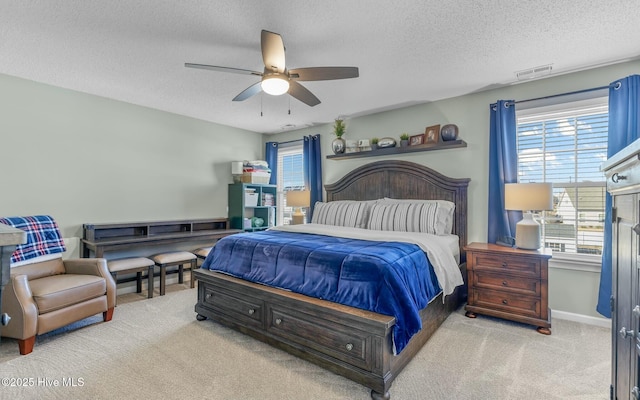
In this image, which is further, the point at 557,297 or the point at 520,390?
the point at 557,297

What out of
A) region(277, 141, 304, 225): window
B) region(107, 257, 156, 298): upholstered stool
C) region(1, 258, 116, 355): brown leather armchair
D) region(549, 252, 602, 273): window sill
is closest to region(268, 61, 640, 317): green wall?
region(549, 252, 602, 273): window sill

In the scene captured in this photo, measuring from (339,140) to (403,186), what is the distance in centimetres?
123

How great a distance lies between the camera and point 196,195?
16.2 ft

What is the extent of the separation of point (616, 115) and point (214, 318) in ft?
14.1

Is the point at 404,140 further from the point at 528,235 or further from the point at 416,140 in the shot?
the point at 528,235

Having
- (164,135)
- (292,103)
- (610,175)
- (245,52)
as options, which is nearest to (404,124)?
(292,103)

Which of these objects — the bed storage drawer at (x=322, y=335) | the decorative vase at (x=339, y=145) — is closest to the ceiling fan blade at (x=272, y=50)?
the bed storage drawer at (x=322, y=335)

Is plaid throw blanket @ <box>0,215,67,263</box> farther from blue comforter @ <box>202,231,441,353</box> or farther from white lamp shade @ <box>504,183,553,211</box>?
white lamp shade @ <box>504,183,553,211</box>

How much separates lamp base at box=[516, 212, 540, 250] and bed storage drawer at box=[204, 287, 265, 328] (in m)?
2.62

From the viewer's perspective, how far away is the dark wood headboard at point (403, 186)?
12.2 ft

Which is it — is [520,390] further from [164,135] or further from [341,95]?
[164,135]

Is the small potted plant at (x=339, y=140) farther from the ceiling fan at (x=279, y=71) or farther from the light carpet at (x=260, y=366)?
the light carpet at (x=260, y=366)

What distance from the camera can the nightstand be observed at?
110 inches

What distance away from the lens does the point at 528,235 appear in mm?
2977
